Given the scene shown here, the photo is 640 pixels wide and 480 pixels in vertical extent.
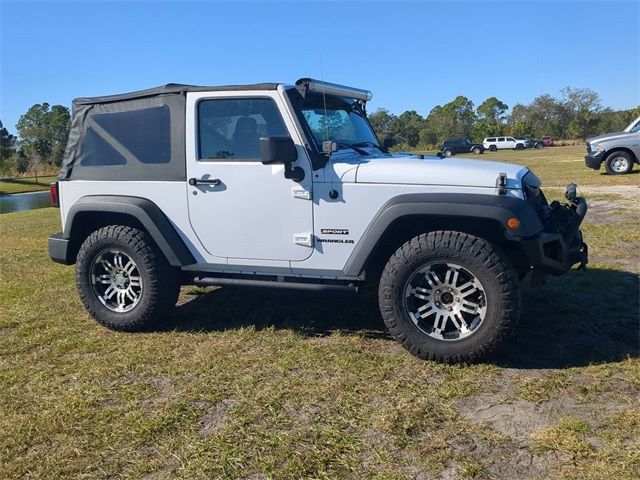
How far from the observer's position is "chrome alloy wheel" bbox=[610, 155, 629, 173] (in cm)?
1641

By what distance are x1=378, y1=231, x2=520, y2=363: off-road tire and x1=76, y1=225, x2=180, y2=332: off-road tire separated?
1876 millimetres

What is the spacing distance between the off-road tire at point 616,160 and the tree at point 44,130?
55633 mm

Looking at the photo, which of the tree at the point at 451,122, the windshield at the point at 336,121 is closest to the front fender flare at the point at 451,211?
the windshield at the point at 336,121

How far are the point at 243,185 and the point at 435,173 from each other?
1466 mm

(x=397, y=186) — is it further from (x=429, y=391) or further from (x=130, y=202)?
(x=130, y=202)

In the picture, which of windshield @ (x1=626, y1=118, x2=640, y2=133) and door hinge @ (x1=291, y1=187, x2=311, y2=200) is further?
windshield @ (x1=626, y1=118, x2=640, y2=133)

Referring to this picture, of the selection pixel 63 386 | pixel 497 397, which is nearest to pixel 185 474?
pixel 63 386

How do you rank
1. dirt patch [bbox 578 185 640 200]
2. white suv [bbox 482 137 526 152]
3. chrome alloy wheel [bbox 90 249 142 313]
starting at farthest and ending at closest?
white suv [bbox 482 137 526 152]
dirt patch [bbox 578 185 640 200]
chrome alloy wheel [bbox 90 249 142 313]

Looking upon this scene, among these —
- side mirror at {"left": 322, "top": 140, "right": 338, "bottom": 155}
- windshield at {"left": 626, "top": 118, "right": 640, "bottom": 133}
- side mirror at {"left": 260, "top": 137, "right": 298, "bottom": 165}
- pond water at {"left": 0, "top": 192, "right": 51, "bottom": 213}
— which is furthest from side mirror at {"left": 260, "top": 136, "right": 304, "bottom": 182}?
pond water at {"left": 0, "top": 192, "right": 51, "bottom": 213}

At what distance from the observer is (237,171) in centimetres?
441

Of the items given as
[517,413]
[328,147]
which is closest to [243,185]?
[328,147]

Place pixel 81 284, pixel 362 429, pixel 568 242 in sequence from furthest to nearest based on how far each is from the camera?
1. pixel 81 284
2. pixel 568 242
3. pixel 362 429

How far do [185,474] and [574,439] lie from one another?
6.32ft

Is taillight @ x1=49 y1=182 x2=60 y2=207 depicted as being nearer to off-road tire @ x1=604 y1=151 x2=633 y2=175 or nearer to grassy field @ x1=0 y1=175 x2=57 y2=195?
off-road tire @ x1=604 y1=151 x2=633 y2=175
